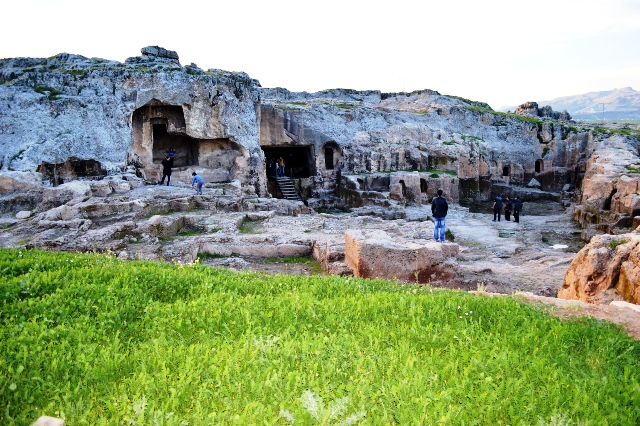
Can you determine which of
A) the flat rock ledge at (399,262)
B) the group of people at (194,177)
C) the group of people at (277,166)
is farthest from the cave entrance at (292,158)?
the flat rock ledge at (399,262)

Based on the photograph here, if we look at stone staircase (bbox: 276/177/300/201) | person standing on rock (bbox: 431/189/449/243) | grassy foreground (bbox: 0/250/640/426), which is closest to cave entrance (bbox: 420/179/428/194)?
stone staircase (bbox: 276/177/300/201)

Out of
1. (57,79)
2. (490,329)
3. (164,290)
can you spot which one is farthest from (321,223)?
(57,79)

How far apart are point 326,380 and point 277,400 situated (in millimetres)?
420

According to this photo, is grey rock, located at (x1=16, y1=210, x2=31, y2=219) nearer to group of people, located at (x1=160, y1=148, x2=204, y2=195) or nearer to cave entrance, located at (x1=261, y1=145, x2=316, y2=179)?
group of people, located at (x1=160, y1=148, x2=204, y2=195)

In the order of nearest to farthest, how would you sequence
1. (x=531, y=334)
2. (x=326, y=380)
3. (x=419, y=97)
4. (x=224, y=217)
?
(x=326, y=380) < (x=531, y=334) < (x=224, y=217) < (x=419, y=97)

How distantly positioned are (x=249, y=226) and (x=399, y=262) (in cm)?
649

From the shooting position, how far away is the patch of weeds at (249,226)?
Answer: 45.4ft

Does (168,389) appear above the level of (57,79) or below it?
below

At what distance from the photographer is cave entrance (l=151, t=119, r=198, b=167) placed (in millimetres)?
25594

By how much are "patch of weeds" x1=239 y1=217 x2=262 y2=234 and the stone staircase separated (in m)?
10.2

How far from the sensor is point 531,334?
4355 mm

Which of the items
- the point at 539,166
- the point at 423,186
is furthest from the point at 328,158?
the point at 539,166

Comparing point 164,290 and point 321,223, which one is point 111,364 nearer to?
point 164,290

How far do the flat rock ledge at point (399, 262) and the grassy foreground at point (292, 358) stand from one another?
345cm
